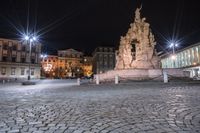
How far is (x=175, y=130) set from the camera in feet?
14.9

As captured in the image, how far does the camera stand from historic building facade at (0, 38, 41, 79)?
2973 inches

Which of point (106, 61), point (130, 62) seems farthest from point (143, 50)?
point (106, 61)

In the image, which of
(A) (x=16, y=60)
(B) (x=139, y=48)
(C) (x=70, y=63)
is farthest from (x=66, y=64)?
(B) (x=139, y=48)

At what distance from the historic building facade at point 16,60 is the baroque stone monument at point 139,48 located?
157 feet

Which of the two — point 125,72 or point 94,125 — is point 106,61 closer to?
point 125,72

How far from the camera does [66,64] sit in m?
112

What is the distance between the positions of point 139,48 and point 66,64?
8159 cm

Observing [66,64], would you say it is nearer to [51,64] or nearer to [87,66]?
[51,64]

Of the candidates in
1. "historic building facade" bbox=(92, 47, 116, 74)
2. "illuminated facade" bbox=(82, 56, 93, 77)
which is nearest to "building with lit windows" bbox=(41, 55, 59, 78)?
"illuminated facade" bbox=(82, 56, 93, 77)

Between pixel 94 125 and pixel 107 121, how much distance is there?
0.51 metres

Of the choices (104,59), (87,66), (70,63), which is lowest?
(87,66)

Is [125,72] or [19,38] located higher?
[19,38]

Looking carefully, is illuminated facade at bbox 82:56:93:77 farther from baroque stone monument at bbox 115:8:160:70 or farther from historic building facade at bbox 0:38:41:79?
baroque stone monument at bbox 115:8:160:70

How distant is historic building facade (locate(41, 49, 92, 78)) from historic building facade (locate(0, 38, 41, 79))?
18.5 meters
